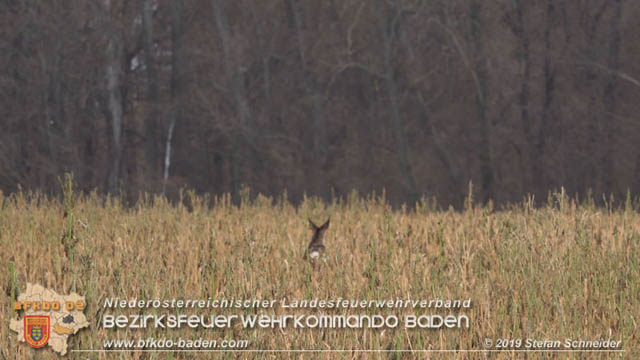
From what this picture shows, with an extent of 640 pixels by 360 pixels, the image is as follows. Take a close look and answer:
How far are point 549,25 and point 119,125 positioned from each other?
527 inches

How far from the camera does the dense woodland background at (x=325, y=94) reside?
20969 millimetres

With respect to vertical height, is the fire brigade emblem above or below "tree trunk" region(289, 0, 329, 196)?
below

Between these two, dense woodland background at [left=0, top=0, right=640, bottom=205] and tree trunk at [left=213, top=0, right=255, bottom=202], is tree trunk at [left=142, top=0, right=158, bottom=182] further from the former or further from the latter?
tree trunk at [left=213, top=0, right=255, bottom=202]

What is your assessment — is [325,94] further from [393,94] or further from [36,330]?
[36,330]

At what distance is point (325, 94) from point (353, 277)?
20.0m

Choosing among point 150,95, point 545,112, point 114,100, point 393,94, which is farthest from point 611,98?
point 114,100

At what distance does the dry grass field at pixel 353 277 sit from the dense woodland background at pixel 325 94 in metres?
12.6

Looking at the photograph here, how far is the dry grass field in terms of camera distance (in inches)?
180

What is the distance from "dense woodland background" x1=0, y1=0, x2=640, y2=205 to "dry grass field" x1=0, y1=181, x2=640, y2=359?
41.4 feet

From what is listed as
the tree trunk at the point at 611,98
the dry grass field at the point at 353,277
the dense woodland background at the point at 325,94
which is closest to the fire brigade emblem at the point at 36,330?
the dry grass field at the point at 353,277

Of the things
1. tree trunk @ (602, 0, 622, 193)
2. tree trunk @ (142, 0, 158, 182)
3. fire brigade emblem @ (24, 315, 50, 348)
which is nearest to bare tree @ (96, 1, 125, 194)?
tree trunk @ (142, 0, 158, 182)

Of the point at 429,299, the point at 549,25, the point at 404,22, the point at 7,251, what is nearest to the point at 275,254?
the point at 429,299

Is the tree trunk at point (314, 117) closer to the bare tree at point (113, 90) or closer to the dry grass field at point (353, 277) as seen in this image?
the bare tree at point (113, 90)

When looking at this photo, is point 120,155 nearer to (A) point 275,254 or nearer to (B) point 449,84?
(B) point 449,84
